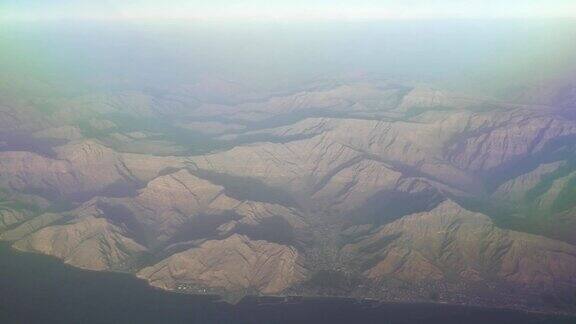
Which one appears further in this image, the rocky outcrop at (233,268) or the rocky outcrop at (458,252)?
the rocky outcrop at (458,252)

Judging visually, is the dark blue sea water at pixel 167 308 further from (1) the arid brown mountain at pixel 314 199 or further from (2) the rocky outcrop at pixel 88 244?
(2) the rocky outcrop at pixel 88 244

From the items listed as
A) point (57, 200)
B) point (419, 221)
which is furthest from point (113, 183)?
point (419, 221)

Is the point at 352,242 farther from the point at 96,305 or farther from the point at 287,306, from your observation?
the point at 96,305

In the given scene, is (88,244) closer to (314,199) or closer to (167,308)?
(167,308)

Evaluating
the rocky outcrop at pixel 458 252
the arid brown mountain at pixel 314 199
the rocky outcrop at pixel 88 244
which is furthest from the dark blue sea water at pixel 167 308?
the rocky outcrop at pixel 458 252

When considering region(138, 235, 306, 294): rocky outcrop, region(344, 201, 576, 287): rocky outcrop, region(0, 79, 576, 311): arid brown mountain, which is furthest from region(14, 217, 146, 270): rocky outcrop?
region(344, 201, 576, 287): rocky outcrop

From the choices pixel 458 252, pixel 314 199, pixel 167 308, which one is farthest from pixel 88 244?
pixel 458 252
